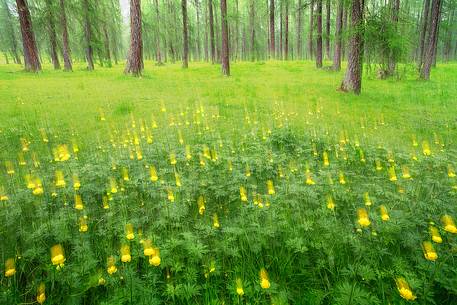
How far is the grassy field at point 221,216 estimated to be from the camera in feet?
8.04

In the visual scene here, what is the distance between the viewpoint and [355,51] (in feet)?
37.0

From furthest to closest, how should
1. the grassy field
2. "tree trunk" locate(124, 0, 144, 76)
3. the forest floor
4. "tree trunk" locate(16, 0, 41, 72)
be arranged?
"tree trunk" locate(16, 0, 41, 72) < "tree trunk" locate(124, 0, 144, 76) < the forest floor < the grassy field

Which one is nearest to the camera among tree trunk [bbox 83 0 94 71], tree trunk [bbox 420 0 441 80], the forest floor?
the forest floor

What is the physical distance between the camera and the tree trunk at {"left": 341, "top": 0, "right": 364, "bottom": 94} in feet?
35.2

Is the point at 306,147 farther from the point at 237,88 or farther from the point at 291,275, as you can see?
the point at 237,88

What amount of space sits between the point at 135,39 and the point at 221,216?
1326 cm

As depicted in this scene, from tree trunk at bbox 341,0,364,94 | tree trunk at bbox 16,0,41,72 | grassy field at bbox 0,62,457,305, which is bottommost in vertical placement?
grassy field at bbox 0,62,457,305

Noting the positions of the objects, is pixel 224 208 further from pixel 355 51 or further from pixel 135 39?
pixel 135 39

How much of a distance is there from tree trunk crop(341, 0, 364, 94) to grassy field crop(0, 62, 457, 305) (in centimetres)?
462

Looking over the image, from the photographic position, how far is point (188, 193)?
391cm

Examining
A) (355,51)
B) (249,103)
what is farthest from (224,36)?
(249,103)

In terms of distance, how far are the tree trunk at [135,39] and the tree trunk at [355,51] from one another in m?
9.81

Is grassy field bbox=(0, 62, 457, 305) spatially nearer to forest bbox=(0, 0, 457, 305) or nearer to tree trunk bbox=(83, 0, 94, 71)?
forest bbox=(0, 0, 457, 305)

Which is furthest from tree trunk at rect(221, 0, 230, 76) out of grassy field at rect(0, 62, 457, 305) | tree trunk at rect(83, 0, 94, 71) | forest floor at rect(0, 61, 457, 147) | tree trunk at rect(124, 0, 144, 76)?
tree trunk at rect(83, 0, 94, 71)
